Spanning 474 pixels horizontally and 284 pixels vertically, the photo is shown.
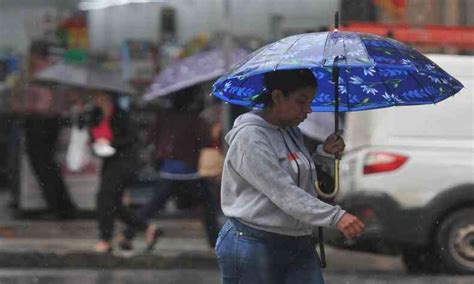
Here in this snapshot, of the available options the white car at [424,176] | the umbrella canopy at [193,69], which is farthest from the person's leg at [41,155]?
the white car at [424,176]

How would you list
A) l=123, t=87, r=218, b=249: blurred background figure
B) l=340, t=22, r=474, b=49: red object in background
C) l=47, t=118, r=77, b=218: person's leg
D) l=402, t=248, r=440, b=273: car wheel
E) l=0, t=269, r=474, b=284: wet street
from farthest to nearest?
l=47, t=118, r=77, b=218: person's leg → l=340, t=22, r=474, b=49: red object in background → l=123, t=87, r=218, b=249: blurred background figure → l=402, t=248, r=440, b=273: car wheel → l=0, t=269, r=474, b=284: wet street

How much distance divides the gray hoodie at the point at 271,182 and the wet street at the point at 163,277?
372 centimetres

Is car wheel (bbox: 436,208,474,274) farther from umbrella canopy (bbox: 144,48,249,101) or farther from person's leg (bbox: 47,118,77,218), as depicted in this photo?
person's leg (bbox: 47,118,77,218)

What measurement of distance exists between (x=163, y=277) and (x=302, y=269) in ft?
12.7

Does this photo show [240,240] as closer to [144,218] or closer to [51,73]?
[144,218]

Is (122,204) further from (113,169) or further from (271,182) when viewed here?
(271,182)

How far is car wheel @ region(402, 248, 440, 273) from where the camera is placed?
24.0ft

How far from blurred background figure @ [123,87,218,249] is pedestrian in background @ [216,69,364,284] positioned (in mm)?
4204

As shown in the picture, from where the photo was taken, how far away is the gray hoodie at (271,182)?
3.25 metres

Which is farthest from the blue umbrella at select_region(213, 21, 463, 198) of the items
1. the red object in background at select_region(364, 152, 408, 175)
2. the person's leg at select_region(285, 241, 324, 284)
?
the red object in background at select_region(364, 152, 408, 175)

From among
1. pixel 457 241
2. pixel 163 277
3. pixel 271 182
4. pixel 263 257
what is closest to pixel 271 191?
pixel 271 182

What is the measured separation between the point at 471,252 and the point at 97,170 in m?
3.54

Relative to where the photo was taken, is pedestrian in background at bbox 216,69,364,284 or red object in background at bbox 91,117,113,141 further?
red object in background at bbox 91,117,113,141

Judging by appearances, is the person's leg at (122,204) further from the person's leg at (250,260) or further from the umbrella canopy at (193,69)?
the person's leg at (250,260)
